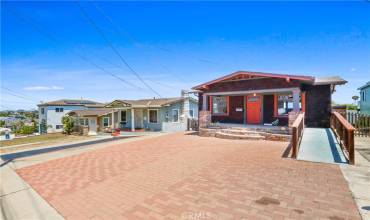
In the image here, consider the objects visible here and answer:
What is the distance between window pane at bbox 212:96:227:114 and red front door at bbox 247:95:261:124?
200 cm

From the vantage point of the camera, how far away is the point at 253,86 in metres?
13.7

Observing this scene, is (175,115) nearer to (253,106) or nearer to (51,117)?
(253,106)

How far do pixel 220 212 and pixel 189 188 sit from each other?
1330mm

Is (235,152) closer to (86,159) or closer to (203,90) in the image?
(86,159)

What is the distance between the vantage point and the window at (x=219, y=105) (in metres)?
16.5

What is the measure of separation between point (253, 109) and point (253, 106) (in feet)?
0.72

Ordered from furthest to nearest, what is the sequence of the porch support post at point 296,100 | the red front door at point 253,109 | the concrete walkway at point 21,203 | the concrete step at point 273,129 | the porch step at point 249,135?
1. the red front door at point 253,109
2. the porch support post at point 296,100
3. the concrete step at point 273,129
4. the porch step at point 249,135
5. the concrete walkway at point 21,203

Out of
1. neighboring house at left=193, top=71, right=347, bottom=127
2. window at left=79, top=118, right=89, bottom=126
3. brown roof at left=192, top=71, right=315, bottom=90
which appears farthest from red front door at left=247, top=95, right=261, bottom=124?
window at left=79, top=118, right=89, bottom=126

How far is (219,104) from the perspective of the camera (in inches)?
665

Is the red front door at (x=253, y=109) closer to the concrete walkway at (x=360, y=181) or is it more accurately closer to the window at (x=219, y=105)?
the window at (x=219, y=105)

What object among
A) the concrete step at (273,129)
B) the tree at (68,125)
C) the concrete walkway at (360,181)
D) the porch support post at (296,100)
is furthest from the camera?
the tree at (68,125)

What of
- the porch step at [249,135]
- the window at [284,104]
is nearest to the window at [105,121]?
the porch step at [249,135]

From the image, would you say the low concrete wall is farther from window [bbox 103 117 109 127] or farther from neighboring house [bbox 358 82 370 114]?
neighboring house [bbox 358 82 370 114]

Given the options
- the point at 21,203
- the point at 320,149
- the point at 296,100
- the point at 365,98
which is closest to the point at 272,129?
the point at 296,100
